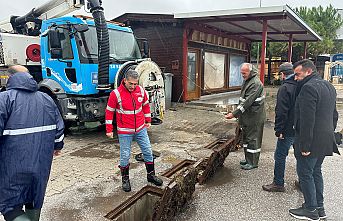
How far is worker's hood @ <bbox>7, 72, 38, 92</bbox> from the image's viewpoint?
7.15ft

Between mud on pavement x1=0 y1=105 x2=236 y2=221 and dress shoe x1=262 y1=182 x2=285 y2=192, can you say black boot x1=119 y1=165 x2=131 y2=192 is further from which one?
dress shoe x1=262 y1=182 x2=285 y2=192

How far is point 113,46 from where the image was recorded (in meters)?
6.34

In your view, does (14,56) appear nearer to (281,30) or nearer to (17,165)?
(17,165)

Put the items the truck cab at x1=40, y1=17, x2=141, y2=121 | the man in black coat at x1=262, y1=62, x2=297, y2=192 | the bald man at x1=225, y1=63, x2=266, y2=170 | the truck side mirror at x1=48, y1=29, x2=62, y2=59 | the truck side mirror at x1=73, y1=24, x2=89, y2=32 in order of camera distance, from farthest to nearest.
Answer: the truck cab at x1=40, y1=17, x2=141, y2=121 < the truck side mirror at x1=48, y1=29, x2=62, y2=59 < the truck side mirror at x1=73, y1=24, x2=89, y2=32 < the bald man at x1=225, y1=63, x2=266, y2=170 < the man in black coat at x1=262, y1=62, x2=297, y2=192

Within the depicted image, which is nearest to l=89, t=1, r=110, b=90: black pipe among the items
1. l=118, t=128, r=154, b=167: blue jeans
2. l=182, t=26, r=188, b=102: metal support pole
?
l=118, t=128, r=154, b=167: blue jeans

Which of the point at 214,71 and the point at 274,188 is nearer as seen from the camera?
the point at 274,188

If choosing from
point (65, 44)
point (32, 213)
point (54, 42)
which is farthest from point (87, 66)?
point (32, 213)

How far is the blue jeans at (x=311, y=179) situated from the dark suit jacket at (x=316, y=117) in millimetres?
112

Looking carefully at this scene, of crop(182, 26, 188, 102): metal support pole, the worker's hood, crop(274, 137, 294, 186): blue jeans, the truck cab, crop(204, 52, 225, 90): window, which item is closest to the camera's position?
the worker's hood

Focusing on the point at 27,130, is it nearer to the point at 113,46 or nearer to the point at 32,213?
the point at 32,213

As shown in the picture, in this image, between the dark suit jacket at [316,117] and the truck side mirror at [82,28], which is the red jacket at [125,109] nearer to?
the dark suit jacket at [316,117]

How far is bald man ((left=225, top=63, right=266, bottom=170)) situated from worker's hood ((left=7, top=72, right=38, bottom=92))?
9.99 feet

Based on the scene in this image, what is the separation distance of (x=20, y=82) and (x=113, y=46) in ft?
14.3

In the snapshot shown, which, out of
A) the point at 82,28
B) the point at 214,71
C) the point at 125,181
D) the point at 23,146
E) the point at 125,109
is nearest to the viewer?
the point at 23,146
